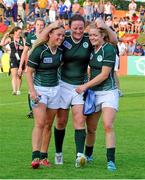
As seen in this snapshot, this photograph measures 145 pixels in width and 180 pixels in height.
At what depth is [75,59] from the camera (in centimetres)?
981

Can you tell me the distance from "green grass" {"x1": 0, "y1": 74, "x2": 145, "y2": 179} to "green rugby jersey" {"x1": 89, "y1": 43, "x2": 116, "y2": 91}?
1.11 m

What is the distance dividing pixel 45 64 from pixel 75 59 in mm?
431

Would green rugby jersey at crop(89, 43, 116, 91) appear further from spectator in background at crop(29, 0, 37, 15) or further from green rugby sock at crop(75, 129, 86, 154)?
spectator in background at crop(29, 0, 37, 15)

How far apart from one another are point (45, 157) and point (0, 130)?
3871 millimetres

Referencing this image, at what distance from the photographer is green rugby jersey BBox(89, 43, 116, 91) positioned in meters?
9.59

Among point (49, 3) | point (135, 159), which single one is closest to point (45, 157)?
point (135, 159)

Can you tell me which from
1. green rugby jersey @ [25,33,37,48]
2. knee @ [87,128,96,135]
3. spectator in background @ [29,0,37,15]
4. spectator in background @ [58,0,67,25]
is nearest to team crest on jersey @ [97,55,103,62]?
knee @ [87,128,96,135]

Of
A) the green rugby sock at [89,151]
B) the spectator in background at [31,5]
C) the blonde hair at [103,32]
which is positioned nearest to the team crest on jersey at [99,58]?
the blonde hair at [103,32]

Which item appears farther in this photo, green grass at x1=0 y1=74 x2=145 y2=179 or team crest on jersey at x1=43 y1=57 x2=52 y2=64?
team crest on jersey at x1=43 y1=57 x2=52 y2=64

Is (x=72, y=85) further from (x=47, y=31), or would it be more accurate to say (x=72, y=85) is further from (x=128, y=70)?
(x=128, y=70)

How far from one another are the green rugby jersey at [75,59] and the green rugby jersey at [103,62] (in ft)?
0.40

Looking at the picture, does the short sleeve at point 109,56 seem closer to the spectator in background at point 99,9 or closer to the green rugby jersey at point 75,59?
the green rugby jersey at point 75,59

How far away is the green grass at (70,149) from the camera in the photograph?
917cm

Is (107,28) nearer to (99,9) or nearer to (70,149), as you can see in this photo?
(70,149)
